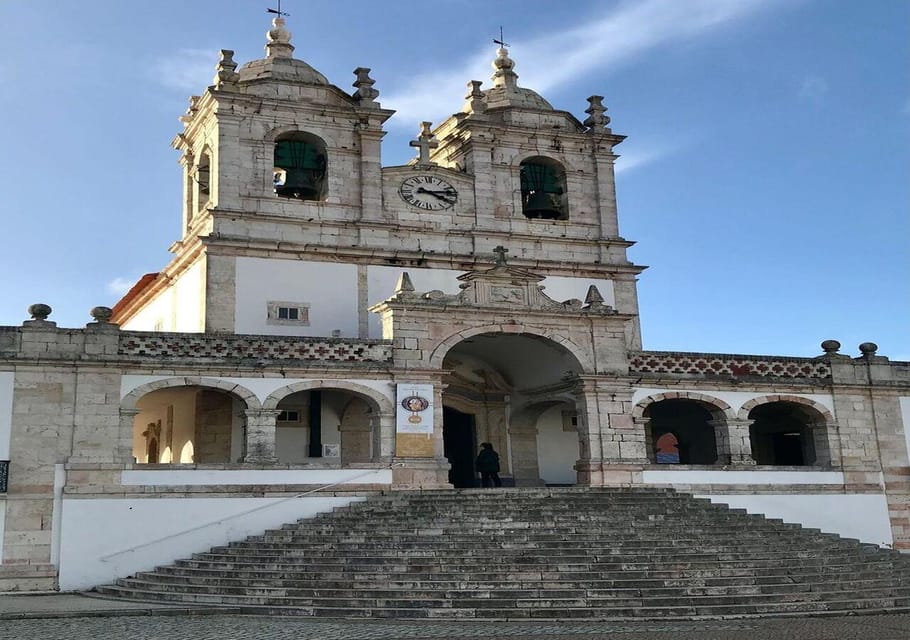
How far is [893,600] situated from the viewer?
15.4 metres

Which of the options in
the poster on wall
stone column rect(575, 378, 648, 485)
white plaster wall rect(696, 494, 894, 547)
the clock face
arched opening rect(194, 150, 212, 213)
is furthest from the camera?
arched opening rect(194, 150, 212, 213)

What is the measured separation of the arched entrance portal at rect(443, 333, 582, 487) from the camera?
2336 cm

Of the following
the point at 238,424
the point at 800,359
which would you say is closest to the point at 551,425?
the point at 800,359

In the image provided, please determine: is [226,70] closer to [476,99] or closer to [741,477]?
[476,99]

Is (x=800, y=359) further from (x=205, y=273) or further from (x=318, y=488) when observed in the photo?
(x=205, y=273)

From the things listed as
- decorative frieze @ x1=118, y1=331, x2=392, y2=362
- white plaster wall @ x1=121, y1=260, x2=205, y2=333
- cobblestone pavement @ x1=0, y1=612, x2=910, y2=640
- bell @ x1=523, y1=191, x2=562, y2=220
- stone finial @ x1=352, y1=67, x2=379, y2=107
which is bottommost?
cobblestone pavement @ x1=0, y1=612, x2=910, y2=640

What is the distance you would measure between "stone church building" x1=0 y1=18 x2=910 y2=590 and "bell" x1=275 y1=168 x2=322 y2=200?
8 centimetres

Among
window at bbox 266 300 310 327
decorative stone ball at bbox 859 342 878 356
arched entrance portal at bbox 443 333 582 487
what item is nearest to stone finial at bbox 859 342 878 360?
decorative stone ball at bbox 859 342 878 356

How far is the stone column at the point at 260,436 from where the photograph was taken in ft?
63.0

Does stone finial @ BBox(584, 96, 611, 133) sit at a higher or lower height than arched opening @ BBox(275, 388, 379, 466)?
higher

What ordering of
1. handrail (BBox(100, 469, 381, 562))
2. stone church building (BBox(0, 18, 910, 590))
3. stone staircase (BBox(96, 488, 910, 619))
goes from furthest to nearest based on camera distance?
stone church building (BBox(0, 18, 910, 590)), handrail (BBox(100, 469, 381, 562)), stone staircase (BBox(96, 488, 910, 619))

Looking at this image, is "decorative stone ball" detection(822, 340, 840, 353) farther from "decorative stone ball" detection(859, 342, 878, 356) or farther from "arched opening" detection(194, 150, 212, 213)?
"arched opening" detection(194, 150, 212, 213)

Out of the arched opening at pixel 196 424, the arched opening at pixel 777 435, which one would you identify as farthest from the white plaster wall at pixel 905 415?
the arched opening at pixel 196 424

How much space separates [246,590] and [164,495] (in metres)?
3.84
